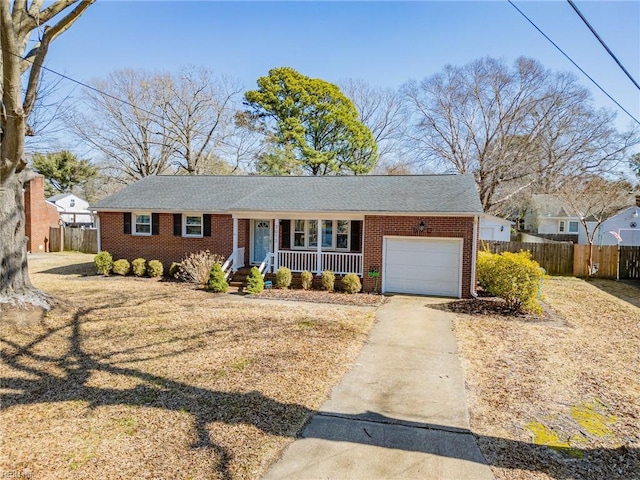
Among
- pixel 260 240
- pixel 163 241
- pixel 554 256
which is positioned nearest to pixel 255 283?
pixel 260 240

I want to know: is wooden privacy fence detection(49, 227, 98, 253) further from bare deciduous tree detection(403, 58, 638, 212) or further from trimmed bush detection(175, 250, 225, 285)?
bare deciduous tree detection(403, 58, 638, 212)

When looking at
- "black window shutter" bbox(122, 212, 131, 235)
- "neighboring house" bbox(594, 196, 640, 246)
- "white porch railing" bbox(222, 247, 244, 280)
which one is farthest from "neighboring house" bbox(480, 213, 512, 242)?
"black window shutter" bbox(122, 212, 131, 235)

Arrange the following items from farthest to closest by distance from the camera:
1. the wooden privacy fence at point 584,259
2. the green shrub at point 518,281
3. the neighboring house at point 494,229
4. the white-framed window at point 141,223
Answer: the neighboring house at point 494,229, the wooden privacy fence at point 584,259, the white-framed window at point 141,223, the green shrub at point 518,281

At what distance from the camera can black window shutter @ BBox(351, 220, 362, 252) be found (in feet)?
47.8

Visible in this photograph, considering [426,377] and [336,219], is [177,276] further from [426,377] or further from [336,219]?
[426,377]

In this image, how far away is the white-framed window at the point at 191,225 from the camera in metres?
15.8

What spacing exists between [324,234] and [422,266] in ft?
13.2

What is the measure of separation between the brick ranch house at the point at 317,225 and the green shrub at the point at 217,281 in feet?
5.21

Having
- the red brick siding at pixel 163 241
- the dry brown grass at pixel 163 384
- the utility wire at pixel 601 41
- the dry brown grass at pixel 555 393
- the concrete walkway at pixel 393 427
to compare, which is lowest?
the dry brown grass at pixel 555 393

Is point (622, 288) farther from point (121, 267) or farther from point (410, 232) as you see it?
point (121, 267)

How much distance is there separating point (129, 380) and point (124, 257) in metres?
12.2

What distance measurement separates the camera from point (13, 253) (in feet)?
28.2

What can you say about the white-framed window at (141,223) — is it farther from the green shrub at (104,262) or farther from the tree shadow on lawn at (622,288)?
the tree shadow on lawn at (622,288)

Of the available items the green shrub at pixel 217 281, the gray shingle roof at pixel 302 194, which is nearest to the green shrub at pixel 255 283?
the green shrub at pixel 217 281
